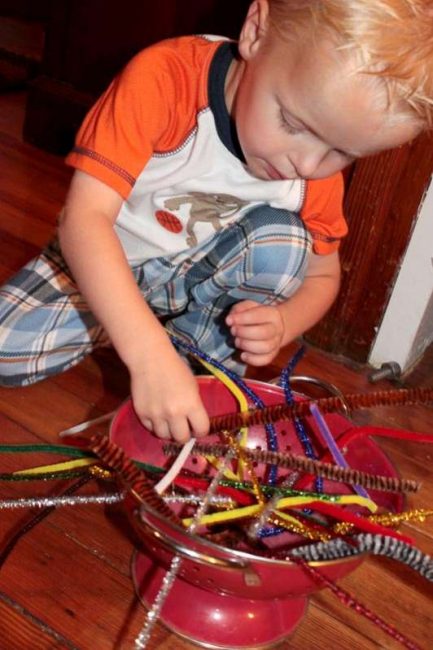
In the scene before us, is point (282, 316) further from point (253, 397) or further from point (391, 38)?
point (391, 38)

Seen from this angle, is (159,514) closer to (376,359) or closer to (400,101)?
(400,101)

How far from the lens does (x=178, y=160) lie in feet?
2.91

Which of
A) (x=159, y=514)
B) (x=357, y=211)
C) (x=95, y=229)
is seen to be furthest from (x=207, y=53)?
(x=159, y=514)

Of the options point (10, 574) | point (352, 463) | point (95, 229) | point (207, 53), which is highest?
point (207, 53)

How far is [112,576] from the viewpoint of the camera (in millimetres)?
769

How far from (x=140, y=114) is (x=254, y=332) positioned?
23 cm

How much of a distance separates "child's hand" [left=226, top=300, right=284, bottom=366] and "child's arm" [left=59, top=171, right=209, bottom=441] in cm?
12

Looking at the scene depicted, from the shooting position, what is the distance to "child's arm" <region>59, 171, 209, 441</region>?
70cm

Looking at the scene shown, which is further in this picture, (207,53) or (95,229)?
(207,53)

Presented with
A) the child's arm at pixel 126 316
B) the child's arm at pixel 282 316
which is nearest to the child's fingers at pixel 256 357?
the child's arm at pixel 282 316

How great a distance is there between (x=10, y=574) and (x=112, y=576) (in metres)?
0.09

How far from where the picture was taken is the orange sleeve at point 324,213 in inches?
37.6

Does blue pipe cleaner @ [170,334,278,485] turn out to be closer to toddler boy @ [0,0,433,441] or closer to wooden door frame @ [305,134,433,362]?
toddler boy @ [0,0,433,441]

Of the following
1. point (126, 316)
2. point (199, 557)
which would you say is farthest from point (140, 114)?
point (199, 557)
